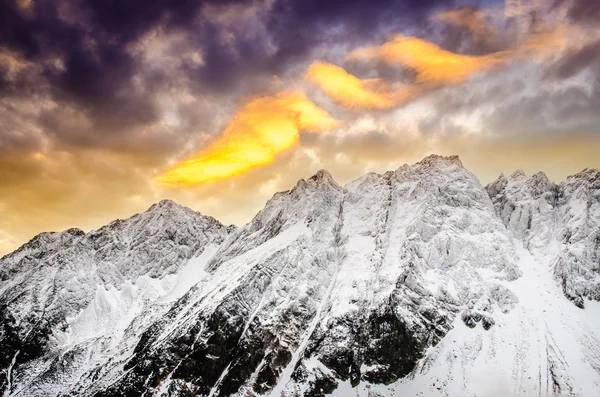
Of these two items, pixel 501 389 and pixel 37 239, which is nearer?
pixel 501 389

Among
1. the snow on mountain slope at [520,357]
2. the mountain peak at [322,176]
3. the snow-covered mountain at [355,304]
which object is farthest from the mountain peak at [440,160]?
the snow on mountain slope at [520,357]

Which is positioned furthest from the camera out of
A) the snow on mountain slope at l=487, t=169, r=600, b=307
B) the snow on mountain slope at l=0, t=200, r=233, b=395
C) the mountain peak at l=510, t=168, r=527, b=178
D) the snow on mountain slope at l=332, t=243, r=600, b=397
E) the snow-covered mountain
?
the mountain peak at l=510, t=168, r=527, b=178

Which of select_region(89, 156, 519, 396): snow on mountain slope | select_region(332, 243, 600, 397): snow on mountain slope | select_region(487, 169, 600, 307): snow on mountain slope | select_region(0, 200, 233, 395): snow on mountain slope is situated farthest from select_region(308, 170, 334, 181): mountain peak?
select_region(332, 243, 600, 397): snow on mountain slope

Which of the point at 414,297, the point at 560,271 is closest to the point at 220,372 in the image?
the point at 414,297

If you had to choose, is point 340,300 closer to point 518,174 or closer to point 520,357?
point 520,357

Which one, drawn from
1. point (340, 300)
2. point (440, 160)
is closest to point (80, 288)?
point (340, 300)

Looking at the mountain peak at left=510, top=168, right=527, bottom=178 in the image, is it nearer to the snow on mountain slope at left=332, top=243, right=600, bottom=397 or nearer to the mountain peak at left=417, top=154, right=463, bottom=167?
the mountain peak at left=417, top=154, right=463, bottom=167

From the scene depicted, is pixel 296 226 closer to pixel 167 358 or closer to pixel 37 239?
pixel 167 358

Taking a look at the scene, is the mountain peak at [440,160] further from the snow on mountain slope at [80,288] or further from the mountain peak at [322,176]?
the snow on mountain slope at [80,288]
